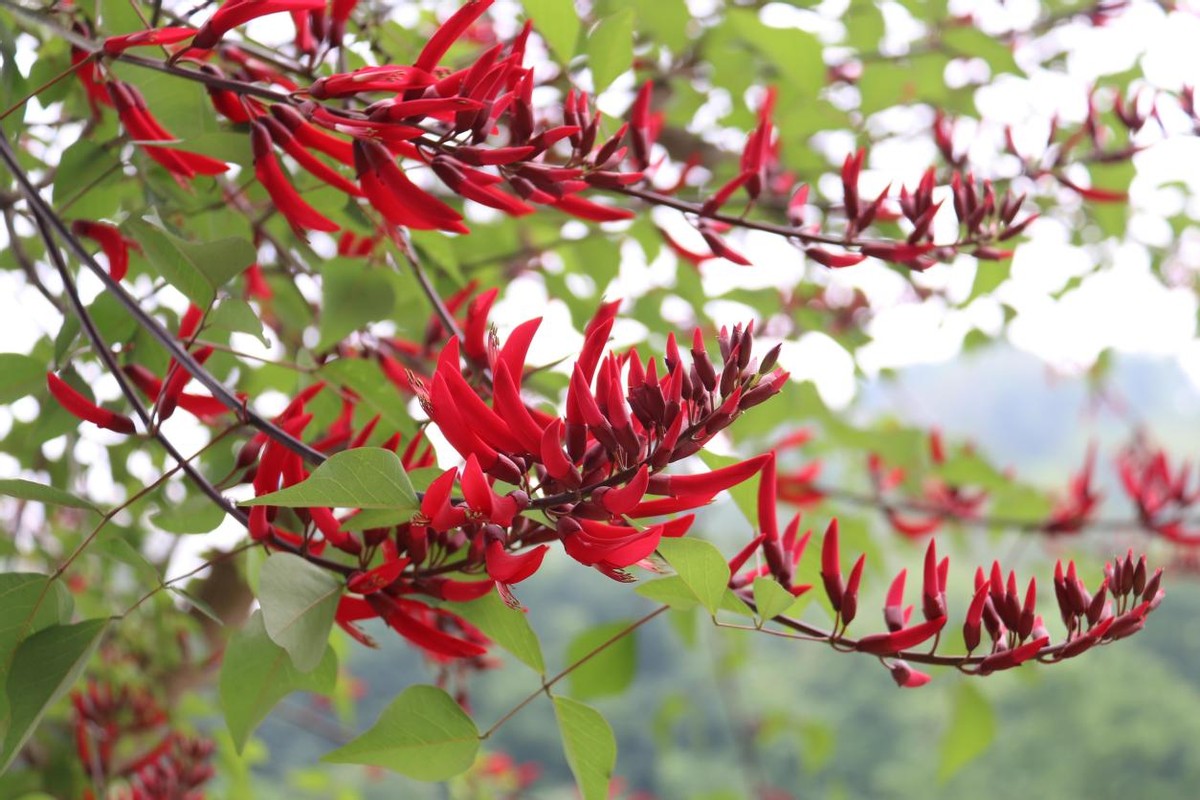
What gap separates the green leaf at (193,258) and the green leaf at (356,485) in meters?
0.13

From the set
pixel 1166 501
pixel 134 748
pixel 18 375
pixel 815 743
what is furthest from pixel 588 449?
pixel 815 743

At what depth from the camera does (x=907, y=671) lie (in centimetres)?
45

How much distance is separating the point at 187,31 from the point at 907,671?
0.40 m

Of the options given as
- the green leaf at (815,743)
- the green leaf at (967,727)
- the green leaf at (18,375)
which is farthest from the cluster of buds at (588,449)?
the green leaf at (815,743)

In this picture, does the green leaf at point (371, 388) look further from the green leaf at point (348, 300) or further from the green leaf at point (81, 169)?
the green leaf at point (81, 169)

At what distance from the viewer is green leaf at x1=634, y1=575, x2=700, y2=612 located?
44cm

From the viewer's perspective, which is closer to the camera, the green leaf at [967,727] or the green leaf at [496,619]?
the green leaf at [496,619]

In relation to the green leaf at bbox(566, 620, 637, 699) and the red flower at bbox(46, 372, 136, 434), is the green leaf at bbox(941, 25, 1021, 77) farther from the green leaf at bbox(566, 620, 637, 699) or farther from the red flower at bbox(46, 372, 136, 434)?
the red flower at bbox(46, 372, 136, 434)

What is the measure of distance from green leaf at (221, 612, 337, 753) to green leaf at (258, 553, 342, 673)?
7cm

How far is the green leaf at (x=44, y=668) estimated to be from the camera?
1.43 feet

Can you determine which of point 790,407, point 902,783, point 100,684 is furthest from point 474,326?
point 902,783

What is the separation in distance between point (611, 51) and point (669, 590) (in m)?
0.36

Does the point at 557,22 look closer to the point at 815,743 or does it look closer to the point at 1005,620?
the point at 1005,620

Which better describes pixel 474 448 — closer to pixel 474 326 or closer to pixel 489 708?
pixel 474 326
